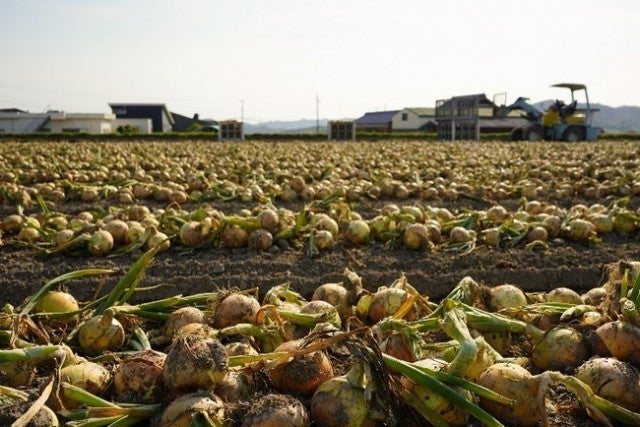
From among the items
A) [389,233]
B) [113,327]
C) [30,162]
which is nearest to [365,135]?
[30,162]

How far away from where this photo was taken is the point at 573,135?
28812mm

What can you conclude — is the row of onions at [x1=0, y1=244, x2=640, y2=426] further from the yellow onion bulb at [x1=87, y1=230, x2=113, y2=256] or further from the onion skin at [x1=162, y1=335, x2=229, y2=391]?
the yellow onion bulb at [x1=87, y1=230, x2=113, y2=256]

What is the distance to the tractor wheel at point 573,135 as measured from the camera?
2873 cm

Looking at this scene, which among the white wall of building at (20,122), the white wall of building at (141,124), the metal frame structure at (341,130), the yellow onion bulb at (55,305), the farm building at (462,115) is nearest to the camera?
the yellow onion bulb at (55,305)

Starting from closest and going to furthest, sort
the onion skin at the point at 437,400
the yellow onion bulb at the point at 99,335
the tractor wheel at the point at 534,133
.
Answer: the onion skin at the point at 437,400, the yellow onion bulb at the point at 99,335, the tractor wheel at the point at 534,133

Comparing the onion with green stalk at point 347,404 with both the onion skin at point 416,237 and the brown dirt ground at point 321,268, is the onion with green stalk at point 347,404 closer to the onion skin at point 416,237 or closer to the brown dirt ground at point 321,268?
the brown dirt ground at point 321,268

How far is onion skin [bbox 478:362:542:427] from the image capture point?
1.96 m

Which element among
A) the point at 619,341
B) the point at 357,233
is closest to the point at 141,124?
the point at 357,233

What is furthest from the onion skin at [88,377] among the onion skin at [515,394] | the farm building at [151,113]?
the farm building at [151,113]

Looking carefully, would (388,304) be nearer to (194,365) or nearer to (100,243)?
(194,365)

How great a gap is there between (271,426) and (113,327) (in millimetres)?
1328

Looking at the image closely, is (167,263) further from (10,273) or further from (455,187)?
(455,187)

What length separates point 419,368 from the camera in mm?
1860

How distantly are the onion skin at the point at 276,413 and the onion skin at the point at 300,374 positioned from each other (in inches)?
5.5
